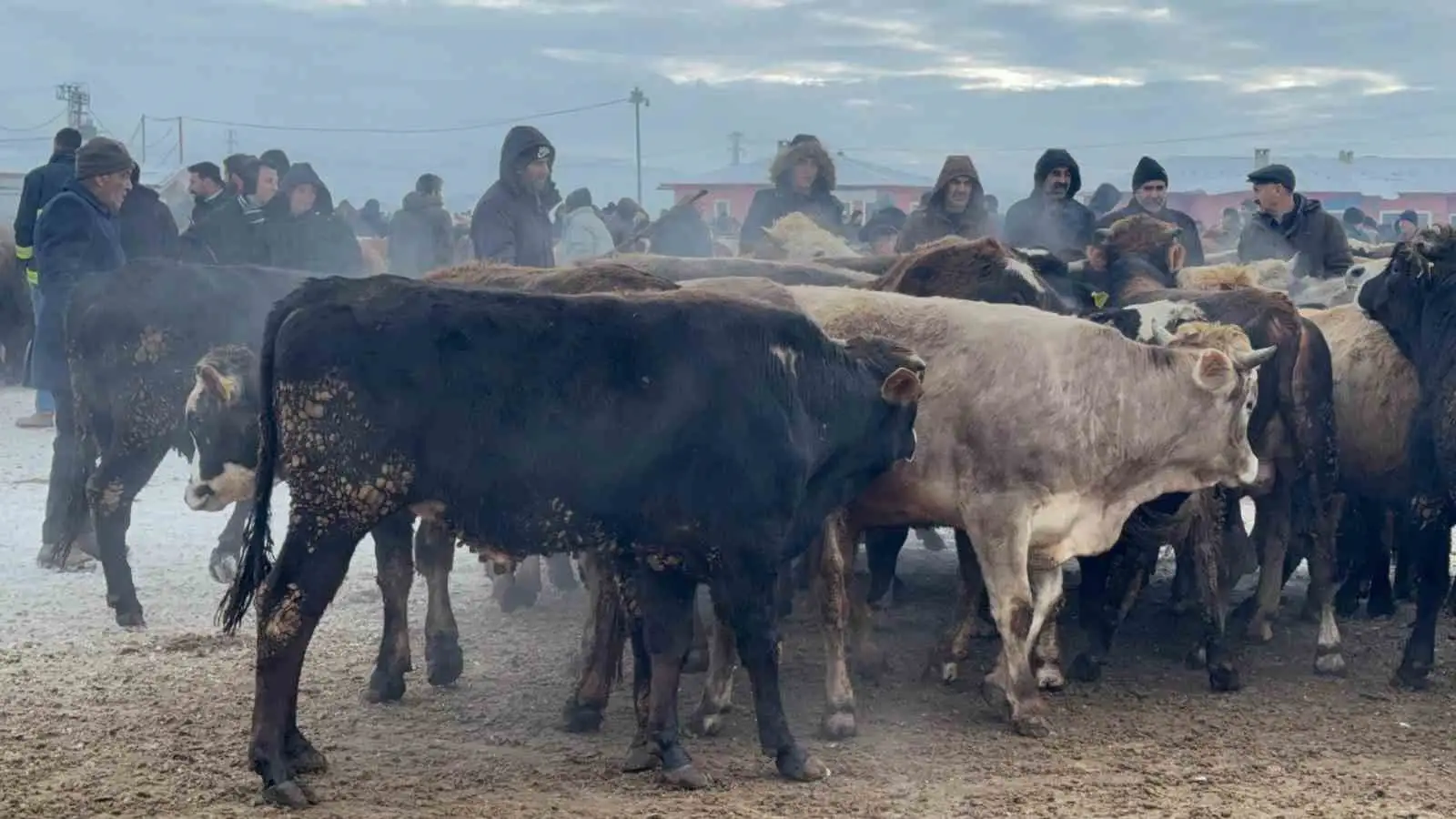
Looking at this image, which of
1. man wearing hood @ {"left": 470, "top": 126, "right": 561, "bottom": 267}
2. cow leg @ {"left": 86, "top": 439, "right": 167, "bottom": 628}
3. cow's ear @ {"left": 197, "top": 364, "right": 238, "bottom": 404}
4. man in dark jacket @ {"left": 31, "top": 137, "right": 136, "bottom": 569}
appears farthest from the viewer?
man wearing hood @ {"left": 470, "top": 126, "right": 561, "bottom": 267}

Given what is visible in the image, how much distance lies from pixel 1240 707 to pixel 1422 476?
63.5 inches

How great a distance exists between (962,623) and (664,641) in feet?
7.44

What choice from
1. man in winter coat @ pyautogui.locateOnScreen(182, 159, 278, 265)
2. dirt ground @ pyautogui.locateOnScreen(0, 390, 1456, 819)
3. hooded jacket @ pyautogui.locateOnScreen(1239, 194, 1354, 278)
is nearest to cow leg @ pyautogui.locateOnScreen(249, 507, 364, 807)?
dirt ground @ pyautogui.locateOnScreen(0, 390, 1456, 819)

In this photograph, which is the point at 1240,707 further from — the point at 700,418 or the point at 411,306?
the point at 411,306

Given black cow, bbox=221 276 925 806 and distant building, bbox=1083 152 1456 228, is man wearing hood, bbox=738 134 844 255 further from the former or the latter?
distant building, bbox=1083 152 1456 228

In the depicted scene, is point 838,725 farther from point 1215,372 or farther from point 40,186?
point 40,186

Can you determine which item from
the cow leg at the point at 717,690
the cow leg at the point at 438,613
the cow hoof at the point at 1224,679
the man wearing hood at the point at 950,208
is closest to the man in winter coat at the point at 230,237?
the man wearing hood at the point at 950,208

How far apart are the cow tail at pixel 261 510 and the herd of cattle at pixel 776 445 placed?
0.05 ft

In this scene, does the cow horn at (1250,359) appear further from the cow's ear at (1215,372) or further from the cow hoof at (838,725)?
the cow hoof at (838,725)

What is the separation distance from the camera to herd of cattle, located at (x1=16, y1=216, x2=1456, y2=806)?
6262mm

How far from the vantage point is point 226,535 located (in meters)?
10.5

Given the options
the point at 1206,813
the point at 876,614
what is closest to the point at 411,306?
the point at 1206,813

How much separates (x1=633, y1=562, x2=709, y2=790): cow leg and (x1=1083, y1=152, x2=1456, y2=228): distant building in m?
52.5

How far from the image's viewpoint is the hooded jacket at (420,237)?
2144 centimetres
